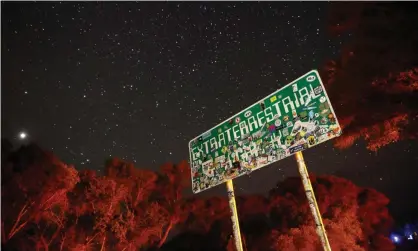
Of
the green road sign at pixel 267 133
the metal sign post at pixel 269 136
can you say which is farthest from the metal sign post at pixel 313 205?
the green road sign at pixel 267 133

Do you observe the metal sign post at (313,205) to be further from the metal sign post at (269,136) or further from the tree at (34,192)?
the tree at (34,192)

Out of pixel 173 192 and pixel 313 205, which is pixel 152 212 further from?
pixel 313 205

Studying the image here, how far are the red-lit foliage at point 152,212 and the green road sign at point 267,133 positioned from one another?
13180 mm

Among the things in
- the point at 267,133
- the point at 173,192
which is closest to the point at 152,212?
the point at 173,192

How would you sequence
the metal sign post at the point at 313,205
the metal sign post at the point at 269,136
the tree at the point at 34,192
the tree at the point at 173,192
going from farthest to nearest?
the tree at the point at 173,192 → the tree at the point at 34,192 → the metal sign post at the point at 269,136 → the metal sign post at the point at 313,205

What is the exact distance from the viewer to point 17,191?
15.7 meters

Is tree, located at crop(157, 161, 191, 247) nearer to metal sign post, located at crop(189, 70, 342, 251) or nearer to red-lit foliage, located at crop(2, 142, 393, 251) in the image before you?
red-lit foliage, located at crop(2, 142, 393, 251)

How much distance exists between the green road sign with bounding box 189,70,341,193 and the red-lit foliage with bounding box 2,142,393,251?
43.2ft

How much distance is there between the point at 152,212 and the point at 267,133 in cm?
1829

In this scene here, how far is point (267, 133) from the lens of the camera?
6438 millimetres

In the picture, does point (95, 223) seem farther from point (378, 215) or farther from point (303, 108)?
point (378, 215)

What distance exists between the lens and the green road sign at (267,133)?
221 inches

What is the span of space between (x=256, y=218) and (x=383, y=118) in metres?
19.0

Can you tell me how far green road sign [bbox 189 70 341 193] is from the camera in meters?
5.62
